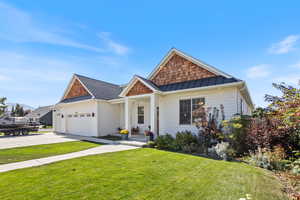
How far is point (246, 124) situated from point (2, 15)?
13.5m

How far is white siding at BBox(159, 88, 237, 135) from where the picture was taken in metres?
8.65

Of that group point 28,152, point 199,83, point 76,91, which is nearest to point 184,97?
point 199,83

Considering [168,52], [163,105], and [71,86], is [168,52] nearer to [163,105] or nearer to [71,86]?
[163,105]

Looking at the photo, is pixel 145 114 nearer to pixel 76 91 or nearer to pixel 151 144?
pixel 151 144

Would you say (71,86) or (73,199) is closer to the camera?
(73,199)

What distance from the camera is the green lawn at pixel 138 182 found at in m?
3.32

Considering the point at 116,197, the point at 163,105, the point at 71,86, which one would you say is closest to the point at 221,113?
the point at 163,105

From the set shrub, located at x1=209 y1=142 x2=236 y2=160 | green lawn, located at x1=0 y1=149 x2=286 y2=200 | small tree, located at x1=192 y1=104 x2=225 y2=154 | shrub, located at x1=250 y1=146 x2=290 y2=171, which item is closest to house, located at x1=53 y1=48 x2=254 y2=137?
small tree, located at x1=192 y1=104 x2=225 y2=154

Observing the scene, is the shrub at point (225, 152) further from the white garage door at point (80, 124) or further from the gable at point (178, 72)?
the white garage door at point (80, 124)

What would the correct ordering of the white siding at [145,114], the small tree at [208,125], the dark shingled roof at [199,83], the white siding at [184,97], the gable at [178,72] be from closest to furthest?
the small tree at [208,125] < the white siding at [184,97] < the dark shingled roof at [199,83] < the gable at [178,72] < the white siding at [145,114]

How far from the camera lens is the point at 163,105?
36.7 ft

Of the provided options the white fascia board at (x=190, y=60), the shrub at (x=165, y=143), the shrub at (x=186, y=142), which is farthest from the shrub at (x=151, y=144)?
the white fascia board at (x=190, y=60)

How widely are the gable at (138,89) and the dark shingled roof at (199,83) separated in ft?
4.22

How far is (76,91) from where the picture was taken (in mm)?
17547
